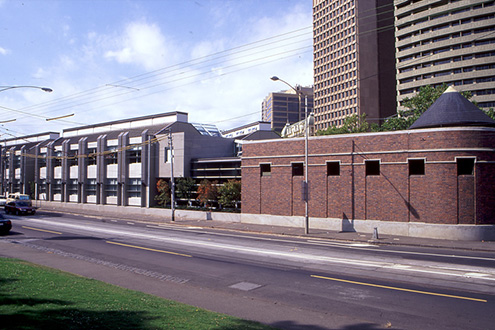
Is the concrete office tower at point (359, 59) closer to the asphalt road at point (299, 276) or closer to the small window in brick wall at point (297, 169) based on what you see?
the small window in brick wall at point (297, 169)

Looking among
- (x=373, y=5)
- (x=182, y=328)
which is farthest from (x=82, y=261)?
(x=373, y=5)

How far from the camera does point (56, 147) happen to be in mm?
61625

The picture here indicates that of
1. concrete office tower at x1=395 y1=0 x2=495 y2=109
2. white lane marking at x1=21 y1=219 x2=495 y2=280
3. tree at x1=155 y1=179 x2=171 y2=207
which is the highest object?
concrete office tower at x1=395 y1=0 x2=495 y2=109

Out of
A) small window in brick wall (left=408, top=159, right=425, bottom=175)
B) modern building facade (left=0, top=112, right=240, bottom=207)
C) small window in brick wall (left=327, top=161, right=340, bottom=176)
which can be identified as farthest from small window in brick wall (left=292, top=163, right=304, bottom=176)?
modern building facade (left=0, top=112, right=240, bottom=207)

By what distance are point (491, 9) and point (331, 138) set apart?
6305 cm

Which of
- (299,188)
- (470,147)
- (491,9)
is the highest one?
(491,9)

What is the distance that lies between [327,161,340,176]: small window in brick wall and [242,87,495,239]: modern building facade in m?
0.08

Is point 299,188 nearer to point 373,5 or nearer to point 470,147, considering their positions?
point 470,147

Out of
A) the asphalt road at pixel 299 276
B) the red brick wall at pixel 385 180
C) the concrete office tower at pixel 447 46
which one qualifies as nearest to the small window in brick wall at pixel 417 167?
the red brick wall at pixel 385 180

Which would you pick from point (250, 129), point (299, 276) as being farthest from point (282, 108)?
point (299, 276)

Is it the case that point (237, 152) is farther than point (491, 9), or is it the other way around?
point (491, 9)

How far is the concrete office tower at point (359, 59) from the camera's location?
99938 millimetres

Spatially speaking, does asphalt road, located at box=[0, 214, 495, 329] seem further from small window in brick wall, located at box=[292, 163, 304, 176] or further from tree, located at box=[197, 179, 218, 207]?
tree, located at box=[197, 179, 218, 207]

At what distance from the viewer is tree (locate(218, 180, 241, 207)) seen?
1409 inches
